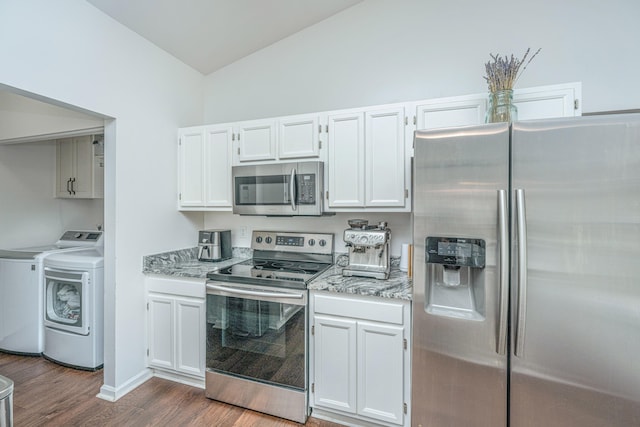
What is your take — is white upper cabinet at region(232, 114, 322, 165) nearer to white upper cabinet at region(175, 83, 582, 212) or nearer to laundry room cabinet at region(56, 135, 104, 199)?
white upper cabinet at region(175, 83, 582, 212)

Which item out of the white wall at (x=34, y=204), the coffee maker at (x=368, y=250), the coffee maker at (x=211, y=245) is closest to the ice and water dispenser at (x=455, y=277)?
the coffee maker at (x=368, y=250)

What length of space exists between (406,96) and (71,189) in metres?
3.67

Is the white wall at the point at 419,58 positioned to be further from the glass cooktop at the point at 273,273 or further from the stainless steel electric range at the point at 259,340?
the stainless steel electric range at the point at 259,340

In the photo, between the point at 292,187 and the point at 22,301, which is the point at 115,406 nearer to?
the point at 22,301

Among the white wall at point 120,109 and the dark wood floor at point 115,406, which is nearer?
the white wall at point 120,109

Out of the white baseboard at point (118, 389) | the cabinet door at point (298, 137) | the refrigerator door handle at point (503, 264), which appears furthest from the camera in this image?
the cabinet door at point (298, 137)

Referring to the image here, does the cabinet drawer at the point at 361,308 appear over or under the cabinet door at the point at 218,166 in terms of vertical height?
under

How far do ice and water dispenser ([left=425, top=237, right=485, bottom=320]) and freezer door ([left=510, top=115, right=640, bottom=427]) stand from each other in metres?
0.15

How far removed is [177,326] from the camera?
2238 mm

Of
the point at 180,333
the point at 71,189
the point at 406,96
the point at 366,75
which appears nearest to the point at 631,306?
the point at 406,96

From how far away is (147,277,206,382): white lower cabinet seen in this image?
85.5 inches

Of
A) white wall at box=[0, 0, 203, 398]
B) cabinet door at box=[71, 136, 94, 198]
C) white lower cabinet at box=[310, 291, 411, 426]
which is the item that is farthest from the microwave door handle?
cabinet door at box=[71, 136, 94, 198]

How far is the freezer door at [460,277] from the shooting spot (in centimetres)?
136

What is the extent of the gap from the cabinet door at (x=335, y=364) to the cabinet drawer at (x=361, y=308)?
0.18 ft
